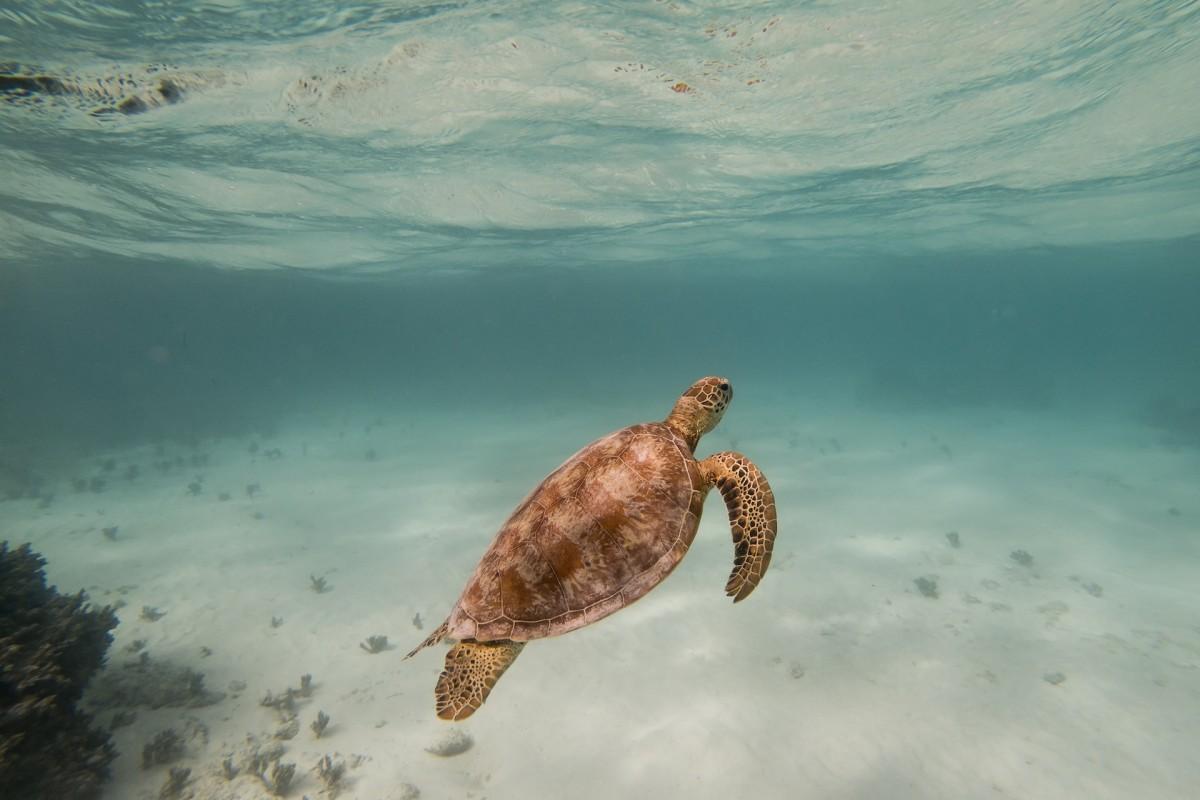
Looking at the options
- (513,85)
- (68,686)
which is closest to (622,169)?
(513,85)

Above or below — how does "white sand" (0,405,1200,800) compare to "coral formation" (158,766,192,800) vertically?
below

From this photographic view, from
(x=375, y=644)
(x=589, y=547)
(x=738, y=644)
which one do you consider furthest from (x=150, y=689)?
(x=738, y=644)

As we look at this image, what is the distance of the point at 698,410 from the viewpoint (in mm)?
4422

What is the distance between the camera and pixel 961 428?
28.3 meters

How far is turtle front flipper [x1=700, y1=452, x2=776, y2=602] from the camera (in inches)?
133

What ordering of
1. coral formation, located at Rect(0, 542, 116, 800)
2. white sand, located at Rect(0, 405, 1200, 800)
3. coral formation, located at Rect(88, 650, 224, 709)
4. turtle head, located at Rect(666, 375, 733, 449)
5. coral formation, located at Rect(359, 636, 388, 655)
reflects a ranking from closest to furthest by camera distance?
turtle head, located at Rect(666, 375, 733, 449), coral formation, located at Rect(0, 542, 116, 800), white sand, located at Rect(0, 405, 1200, 800), coral formation, located at Rect(88, 650, 224, 709), coral formation, located at Rect(359, 636, 388, 655)

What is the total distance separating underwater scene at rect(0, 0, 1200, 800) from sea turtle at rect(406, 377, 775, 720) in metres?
0.03

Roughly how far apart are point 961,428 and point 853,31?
24059mm

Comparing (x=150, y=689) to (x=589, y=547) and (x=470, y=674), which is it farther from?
(x=589, y=547)

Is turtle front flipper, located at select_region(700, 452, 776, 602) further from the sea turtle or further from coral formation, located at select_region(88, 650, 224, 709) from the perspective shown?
coral formation, located at select_region(88, 650, 224, 709)

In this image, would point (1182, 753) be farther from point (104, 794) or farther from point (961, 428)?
point (961, 428)

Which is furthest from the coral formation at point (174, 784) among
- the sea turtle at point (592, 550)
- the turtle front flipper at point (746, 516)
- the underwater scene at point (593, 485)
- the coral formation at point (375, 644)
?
the turtle front flipper at point (746, 516)

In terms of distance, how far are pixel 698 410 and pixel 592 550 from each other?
1554 mm

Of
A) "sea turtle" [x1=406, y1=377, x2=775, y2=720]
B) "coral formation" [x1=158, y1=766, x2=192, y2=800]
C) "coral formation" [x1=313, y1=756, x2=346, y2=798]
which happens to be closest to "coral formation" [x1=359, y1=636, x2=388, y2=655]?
"coral formation" [x1=313, y1=756, x2=346, y2=798]
